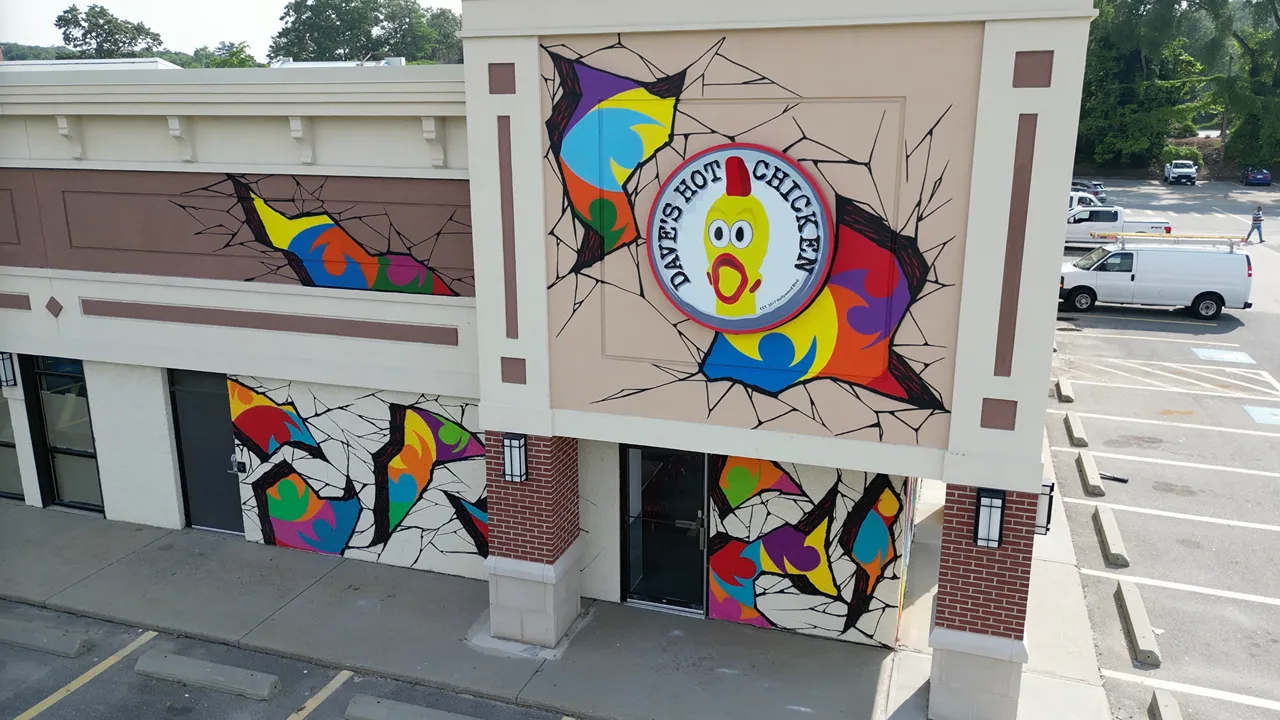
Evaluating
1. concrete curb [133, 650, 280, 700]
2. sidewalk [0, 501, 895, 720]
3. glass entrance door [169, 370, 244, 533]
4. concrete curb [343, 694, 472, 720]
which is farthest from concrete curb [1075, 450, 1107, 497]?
glass entrance door [169, 370, 244, 533]

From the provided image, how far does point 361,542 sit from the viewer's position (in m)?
12.5

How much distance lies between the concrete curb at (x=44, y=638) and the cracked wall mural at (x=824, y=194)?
6.32m

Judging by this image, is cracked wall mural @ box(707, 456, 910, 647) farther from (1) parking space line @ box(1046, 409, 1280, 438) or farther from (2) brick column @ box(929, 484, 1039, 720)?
(1) parking space line @ box(1046, 409, 1280, 438)

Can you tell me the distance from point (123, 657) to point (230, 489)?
3.10 meters

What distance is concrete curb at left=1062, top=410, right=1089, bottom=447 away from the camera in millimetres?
16375

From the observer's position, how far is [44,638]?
10727mm

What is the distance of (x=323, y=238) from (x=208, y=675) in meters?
5.17

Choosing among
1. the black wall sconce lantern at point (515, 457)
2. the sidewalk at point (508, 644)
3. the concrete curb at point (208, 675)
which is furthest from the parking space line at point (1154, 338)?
the concrete curb at point (208, 675)

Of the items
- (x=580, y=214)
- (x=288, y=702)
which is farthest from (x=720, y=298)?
(x=288, y=702)

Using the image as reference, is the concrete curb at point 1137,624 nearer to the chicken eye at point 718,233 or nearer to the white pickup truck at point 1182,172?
the chicken eye at point 718,233

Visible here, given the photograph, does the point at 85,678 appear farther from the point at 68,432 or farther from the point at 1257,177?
the point at 1257,177

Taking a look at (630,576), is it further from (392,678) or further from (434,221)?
(434,221)

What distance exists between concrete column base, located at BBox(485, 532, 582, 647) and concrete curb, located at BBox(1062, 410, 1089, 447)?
10.3m

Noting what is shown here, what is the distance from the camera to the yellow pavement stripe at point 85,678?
9570mm
